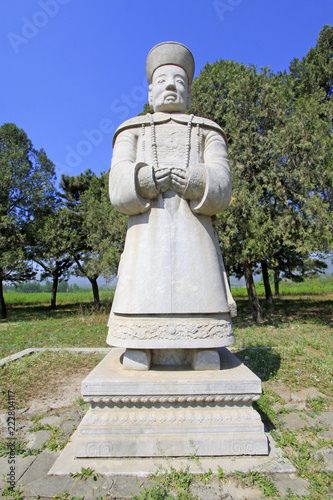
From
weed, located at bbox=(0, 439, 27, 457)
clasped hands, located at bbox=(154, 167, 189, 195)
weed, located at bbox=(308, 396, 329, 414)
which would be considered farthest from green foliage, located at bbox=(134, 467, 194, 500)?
clasped hands, located at bbox=(154, 167, 189, 195)

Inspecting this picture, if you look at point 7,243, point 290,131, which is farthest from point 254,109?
point 7,243

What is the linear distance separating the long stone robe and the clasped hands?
10 cm

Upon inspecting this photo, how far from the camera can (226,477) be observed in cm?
200

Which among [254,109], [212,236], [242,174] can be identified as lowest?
[212,236]

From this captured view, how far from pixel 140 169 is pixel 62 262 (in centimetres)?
1758

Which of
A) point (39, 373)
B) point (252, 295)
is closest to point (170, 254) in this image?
point (39, 373)

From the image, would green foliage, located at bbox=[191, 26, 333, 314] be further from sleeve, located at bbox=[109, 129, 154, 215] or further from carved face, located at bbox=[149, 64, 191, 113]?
sleeve, located at bbox=[109, 129, 154, 215]

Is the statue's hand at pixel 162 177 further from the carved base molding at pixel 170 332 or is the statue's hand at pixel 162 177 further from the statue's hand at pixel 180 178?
the carved base molding at pixel 170 332

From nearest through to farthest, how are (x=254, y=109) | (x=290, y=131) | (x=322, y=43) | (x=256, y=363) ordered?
(x=256, y=363) → (x=290, y=131) → (x=254, y=109) → (x=322, y=43)

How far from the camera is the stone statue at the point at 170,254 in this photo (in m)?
2.53

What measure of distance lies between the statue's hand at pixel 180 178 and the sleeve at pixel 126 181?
0.70 feet

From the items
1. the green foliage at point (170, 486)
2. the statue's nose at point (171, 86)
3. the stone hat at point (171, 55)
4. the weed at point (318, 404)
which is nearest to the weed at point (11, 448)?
the green foliage at point (170, 486)

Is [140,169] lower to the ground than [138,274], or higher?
higher

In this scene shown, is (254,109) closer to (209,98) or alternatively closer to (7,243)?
(209,98)
